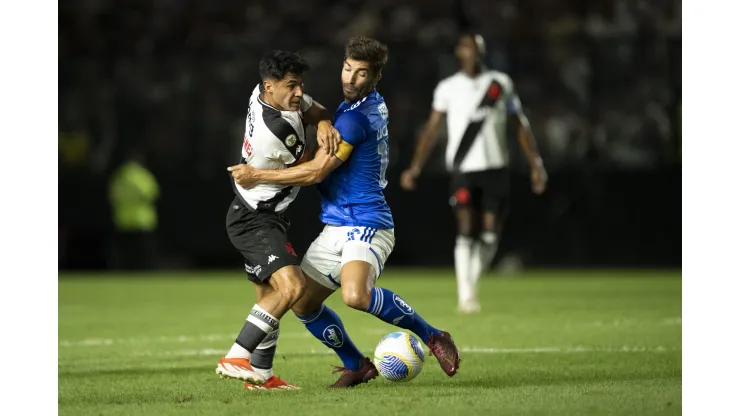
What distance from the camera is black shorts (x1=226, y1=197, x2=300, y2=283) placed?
633 cm


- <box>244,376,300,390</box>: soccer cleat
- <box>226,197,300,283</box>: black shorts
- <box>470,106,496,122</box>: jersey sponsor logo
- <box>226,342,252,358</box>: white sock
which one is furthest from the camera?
<box>470,106,496,122</box>: jersey sponsor logo

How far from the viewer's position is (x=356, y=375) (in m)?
6.68

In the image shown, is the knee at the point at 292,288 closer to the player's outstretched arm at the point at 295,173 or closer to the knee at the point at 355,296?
the knee at the point at 355,296

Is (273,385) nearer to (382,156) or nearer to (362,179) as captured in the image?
(362,179)

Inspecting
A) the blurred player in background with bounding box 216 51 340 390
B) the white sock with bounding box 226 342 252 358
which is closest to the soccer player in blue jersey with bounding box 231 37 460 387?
the blurred player in background with bounding box 216 51 340 390

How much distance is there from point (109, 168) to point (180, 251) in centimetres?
168

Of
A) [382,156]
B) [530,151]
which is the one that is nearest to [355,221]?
[382,156]

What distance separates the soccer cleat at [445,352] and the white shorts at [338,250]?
44cm

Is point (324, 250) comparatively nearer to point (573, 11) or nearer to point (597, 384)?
point (597, 384)

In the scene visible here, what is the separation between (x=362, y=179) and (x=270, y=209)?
0.50m

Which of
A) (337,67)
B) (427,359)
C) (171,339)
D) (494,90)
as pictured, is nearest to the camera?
(427,359)

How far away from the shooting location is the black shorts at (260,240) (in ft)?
20.8

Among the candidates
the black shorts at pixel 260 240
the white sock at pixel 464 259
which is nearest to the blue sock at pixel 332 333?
the black shorts at pixel 260 240

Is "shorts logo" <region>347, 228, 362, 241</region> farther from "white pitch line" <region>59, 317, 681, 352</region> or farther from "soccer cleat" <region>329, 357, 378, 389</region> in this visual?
"white pitch line" <region>59, 317, 681, 352</region>
